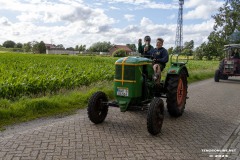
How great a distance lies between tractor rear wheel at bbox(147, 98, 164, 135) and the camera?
516 cm

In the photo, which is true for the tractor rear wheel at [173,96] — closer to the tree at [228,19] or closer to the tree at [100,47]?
the tree at [228,19]

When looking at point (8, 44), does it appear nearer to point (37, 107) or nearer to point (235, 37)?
point (235, 37)

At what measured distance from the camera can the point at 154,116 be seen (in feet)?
17.1

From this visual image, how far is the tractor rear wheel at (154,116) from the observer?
516cm

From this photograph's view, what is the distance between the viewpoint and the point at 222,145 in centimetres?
510

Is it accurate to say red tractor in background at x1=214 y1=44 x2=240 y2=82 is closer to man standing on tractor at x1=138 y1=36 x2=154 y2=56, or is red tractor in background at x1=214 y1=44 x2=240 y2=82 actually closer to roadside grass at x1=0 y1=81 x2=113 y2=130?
man standing on tractor at x1=138 y1=36 x2=154 y2=56

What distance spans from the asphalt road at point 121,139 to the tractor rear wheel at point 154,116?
181mm

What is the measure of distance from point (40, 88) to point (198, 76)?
40.7 ft

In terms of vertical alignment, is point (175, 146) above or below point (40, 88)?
below

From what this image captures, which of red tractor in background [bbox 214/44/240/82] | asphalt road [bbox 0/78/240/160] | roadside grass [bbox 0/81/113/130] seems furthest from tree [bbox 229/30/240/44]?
roadside grass [bbox 0/81/113/130]

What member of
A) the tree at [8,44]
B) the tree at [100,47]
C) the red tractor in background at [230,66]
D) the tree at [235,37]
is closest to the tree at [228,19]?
the tree at [235,37]

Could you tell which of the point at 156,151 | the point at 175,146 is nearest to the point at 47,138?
the point at 156,151

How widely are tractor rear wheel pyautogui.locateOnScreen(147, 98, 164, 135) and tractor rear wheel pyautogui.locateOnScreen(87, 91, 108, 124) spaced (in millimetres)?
1306

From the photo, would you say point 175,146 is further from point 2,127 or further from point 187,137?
point 2,127
